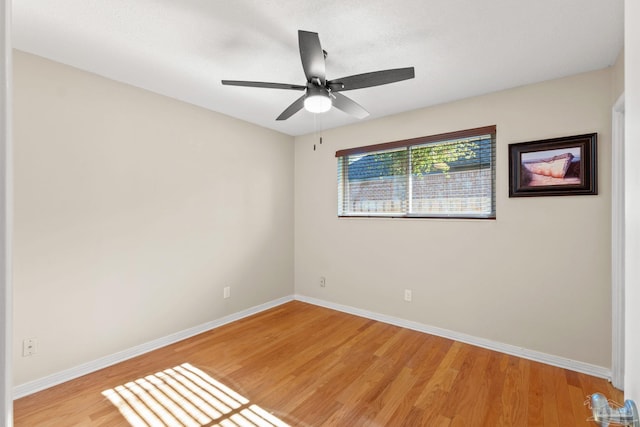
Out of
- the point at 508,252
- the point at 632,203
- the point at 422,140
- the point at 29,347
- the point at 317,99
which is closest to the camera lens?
the point at 632,203

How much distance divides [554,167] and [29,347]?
13.9 ft

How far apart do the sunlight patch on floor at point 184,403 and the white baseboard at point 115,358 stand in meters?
0.40

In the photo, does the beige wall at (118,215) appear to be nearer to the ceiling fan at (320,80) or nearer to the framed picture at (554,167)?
the ceiling fan at (320,80)

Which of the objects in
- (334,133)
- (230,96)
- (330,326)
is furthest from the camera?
(334,133)

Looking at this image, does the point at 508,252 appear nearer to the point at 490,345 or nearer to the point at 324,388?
the point at 490,345

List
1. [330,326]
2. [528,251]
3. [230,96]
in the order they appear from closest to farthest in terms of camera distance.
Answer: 1. [528,251]
2. [230,96]
3. [330,326]

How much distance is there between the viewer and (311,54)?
5.49ft

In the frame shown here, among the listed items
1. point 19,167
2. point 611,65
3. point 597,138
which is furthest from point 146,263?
point 611,65

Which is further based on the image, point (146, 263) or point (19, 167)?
point (146, 263)

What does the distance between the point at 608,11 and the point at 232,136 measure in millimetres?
3210

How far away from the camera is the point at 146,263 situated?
8.92 feet

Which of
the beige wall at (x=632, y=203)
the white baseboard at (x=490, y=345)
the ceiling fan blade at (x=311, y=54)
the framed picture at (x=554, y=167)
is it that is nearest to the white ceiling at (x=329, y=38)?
the ceiling fan blade at (x=311, y=54)

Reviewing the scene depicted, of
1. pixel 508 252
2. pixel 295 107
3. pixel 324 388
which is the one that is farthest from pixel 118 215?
pixel 508 252

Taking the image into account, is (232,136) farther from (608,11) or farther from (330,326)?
(608,11)
